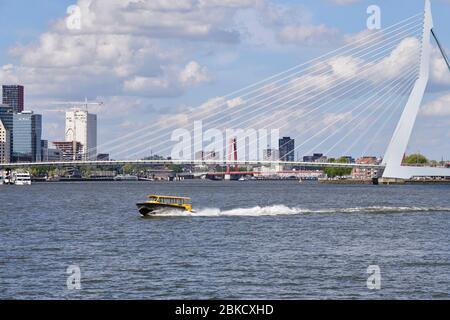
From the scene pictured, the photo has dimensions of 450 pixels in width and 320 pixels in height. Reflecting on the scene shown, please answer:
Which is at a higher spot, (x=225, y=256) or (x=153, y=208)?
(x=153, y=208)

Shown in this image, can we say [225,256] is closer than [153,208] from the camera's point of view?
Yes

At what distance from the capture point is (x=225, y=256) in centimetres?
3145

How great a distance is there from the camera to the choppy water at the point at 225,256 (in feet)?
76.6

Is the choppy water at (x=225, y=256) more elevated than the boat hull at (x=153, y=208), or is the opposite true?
the boat hull at (x=153, y=208)

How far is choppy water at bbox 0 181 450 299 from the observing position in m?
23.4

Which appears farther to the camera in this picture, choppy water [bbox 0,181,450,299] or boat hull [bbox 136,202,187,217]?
boat hull [bbox 136,202,187,217]

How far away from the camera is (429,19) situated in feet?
323

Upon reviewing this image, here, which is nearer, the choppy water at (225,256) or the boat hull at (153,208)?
the choppy water at (225,256)

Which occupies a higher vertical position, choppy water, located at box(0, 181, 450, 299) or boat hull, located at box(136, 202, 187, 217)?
boat hull, located at box(136, 202, 187, 217)

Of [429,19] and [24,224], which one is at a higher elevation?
[429,19]
